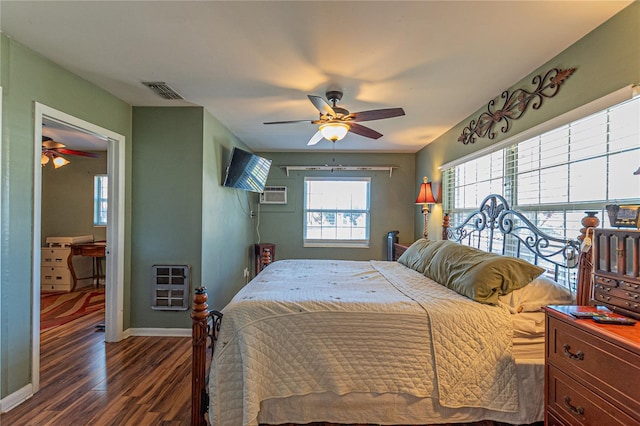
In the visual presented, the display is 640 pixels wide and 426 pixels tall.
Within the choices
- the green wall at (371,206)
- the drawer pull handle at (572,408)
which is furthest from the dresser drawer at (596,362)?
the green wall at (371,206)

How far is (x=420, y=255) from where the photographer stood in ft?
9.41

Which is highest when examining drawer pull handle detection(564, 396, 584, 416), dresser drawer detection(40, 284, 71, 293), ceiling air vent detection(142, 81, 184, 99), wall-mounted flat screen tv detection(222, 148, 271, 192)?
ceiling air vent detection(142, 81, 184, 99)

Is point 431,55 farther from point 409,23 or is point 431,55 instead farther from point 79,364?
point 79,364

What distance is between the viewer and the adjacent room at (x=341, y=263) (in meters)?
1.55

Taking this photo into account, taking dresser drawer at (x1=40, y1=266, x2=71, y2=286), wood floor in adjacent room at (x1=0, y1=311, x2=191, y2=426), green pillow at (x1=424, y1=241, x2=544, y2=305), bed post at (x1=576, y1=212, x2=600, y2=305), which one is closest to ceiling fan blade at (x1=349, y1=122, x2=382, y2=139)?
green pillow at (x1=424, y1=241, x2=544, y2=305)

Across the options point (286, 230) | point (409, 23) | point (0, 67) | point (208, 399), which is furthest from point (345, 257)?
point (0, 67)

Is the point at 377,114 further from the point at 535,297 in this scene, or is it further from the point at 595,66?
the point at 535,297

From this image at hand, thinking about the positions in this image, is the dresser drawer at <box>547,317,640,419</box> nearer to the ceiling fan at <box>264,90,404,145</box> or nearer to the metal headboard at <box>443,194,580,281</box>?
the metal headboard at <box>443,194,580,281</box>

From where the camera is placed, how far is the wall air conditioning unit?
202 inches

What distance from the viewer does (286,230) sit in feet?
16.9

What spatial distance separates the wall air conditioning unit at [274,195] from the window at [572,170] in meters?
3.19

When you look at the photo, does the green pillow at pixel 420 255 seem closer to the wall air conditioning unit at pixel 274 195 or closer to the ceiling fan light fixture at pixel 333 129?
the ceiling fan light fixture at pixel 333 129

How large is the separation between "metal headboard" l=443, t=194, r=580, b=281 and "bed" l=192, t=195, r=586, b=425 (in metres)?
0.10

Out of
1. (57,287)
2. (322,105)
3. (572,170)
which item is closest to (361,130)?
(322,105)
